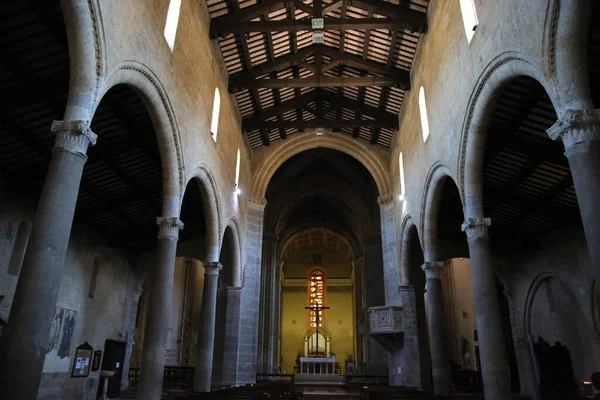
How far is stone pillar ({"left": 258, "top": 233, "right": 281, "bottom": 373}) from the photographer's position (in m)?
26.8

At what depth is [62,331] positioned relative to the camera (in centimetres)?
1588

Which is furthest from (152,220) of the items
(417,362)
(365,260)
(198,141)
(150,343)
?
(365,260)

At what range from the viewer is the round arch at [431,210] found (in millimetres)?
14320

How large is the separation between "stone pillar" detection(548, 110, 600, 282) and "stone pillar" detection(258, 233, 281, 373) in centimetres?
2252

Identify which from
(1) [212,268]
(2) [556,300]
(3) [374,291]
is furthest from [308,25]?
(3) [374,291]

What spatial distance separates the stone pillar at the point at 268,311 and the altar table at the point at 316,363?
222 cm

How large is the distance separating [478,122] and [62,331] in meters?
14.8

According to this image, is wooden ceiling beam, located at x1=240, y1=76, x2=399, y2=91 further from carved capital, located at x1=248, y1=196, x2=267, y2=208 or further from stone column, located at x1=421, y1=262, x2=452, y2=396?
stone column, located at x1=421, y1=262, x2=452, y2=396

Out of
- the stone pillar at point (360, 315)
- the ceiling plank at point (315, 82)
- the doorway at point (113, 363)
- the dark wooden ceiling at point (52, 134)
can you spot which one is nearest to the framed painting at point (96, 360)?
the doorway at point (113, 363)

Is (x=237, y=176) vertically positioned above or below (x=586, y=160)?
above

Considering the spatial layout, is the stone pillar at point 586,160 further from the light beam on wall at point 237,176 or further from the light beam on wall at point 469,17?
the light beam on wall at point 237,176

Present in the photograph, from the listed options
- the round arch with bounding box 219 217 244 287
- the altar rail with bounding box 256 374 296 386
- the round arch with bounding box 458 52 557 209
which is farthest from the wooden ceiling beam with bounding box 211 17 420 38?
the altar rail with bounding box 256 374 296 386

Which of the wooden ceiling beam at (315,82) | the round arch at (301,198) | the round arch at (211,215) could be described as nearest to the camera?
the round arch at (211,215)

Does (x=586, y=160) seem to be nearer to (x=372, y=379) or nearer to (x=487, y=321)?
(x=487, y=321)
